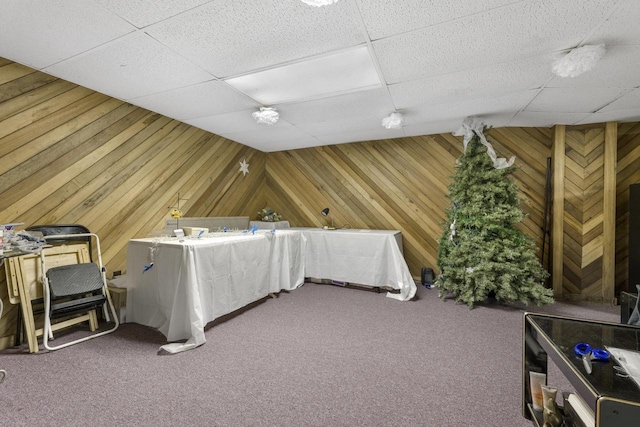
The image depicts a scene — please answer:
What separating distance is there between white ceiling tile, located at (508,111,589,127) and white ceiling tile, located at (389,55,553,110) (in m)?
0.90

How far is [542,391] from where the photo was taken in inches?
51.0

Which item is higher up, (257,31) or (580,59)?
(257,31)

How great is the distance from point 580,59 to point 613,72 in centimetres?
65

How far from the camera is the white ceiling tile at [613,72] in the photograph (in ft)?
6.33

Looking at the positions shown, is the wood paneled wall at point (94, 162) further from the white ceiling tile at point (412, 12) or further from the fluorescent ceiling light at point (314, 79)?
the white ceiling tile at point (412, 12)

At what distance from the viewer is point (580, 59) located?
1.89m

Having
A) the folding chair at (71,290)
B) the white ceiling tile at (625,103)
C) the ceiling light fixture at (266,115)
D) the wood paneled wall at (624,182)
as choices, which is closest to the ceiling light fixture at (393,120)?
the ceiling light fixture at (266,115)

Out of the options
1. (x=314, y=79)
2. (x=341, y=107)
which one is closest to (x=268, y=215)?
(x=341, y=107)

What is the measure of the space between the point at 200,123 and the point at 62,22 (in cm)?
190

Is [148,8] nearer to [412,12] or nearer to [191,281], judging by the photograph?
[412,12]

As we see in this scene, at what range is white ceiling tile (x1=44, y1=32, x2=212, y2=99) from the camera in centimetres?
197

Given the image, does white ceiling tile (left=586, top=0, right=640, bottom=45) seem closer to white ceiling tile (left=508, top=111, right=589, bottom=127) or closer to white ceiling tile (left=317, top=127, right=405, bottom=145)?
white ceiling tile (left=508, top=111, right=589, bottom=127)

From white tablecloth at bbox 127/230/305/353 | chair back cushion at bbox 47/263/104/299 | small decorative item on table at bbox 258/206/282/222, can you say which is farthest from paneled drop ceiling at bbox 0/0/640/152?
small decorative item on table at bbox 258/206/282/222

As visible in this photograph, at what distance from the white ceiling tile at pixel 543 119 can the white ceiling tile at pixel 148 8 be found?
3548mm
